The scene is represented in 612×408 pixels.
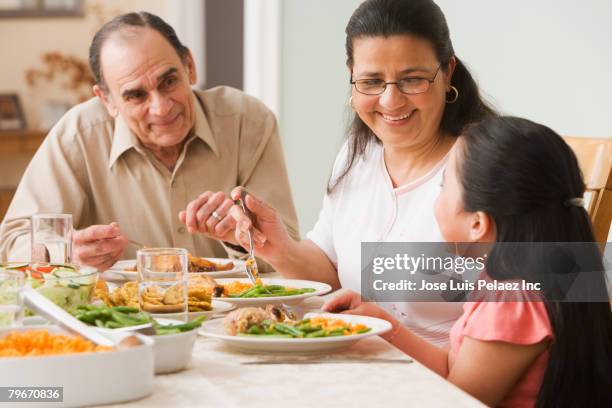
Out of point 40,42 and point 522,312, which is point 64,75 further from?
point 522,312

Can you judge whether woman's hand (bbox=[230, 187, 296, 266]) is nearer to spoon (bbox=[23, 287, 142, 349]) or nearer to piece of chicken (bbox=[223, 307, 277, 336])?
piece of chicken (bbox=[223, 307, 277, 336])

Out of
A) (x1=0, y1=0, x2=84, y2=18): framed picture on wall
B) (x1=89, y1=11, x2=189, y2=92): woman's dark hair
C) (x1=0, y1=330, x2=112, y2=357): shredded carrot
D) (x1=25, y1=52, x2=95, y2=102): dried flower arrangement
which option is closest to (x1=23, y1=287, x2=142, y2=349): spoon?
(x1=0, y1=330, x2=112, y2=357): shredded carrot

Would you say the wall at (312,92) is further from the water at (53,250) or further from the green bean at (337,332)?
the green bean at (337,332)

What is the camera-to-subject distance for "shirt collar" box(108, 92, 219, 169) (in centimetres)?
260

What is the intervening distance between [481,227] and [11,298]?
2.47ft

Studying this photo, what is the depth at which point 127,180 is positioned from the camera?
2.64 metres

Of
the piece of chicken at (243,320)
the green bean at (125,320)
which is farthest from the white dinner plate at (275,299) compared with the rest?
the green bean at (125,320)

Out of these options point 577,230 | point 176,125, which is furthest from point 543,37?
point 577,230

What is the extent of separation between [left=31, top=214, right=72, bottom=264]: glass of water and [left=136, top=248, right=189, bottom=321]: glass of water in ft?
1.30

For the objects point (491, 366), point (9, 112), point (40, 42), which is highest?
point (40, 42)

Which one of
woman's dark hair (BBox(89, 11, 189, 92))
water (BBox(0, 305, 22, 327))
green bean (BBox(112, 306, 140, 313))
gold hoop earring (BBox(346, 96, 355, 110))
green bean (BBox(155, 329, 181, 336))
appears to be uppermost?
woman's dark hair (BBox(89, 11, 189, 92))

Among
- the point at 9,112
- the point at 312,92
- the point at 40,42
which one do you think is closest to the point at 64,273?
the point at 312,92

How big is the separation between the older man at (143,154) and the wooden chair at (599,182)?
3.14 ft

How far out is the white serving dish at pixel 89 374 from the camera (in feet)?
3.54
